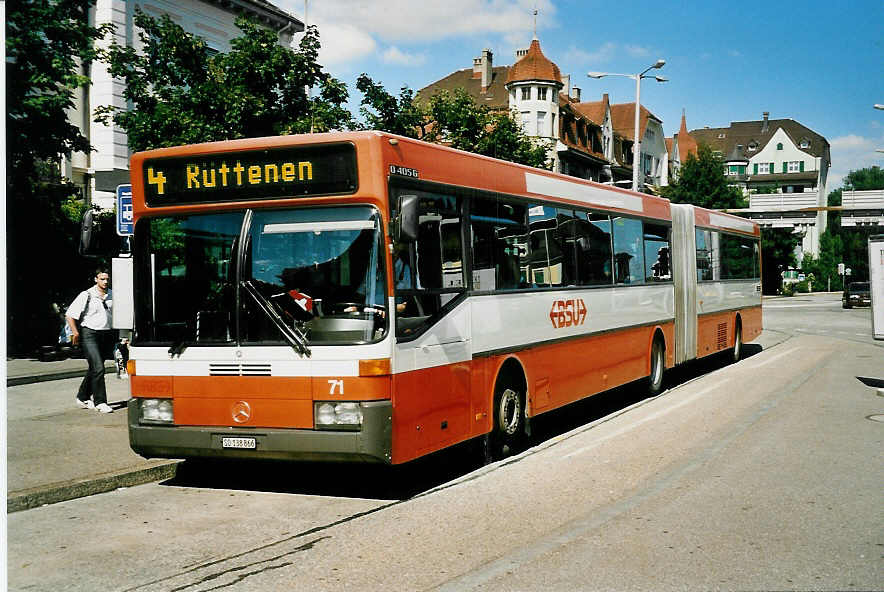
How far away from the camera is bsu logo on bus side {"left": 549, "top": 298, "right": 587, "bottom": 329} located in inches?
438

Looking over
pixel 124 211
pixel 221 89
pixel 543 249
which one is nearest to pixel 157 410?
pixel 124 211

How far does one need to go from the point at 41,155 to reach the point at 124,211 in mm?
11499

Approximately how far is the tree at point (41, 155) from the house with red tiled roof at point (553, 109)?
40.7 m

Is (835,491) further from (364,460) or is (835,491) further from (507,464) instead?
(364,460)

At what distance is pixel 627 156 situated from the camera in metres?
87.6

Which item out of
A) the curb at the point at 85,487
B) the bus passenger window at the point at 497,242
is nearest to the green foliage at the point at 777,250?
the bus passenger window at the point at 497,242

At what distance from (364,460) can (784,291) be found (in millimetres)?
78991

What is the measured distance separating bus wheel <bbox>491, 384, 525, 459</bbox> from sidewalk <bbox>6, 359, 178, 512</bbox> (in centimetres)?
316

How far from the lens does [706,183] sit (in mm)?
69188

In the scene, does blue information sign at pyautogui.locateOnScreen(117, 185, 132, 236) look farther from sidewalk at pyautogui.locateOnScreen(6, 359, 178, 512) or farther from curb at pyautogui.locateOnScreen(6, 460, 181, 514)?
curb at pyautogui.locateOnScreen(6, 460, 181, 514)

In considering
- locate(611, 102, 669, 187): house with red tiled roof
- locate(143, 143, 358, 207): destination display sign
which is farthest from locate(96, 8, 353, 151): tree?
locate(611, 102, 669, 187): house with red tiled roof

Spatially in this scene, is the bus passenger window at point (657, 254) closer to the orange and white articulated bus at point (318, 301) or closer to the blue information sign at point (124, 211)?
the orange and white articulated bus at point (318, 301)

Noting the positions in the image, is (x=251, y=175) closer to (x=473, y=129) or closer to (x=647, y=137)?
(x=473, y=129)

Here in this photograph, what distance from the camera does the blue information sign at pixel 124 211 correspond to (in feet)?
36.4
